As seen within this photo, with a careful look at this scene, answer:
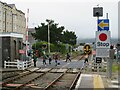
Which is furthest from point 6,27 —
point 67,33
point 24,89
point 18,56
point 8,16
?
point 24,89

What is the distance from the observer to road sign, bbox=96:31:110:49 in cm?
1945

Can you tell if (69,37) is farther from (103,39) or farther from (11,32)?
(103,39)

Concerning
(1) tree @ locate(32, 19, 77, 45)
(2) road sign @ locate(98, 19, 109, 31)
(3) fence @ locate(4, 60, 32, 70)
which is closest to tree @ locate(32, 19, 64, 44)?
(1) tree @ locate(32, 19, 77, 45)

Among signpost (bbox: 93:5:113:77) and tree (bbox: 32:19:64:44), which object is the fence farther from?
tree (bbox: 32:19:64:44)

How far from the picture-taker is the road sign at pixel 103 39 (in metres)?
19.5

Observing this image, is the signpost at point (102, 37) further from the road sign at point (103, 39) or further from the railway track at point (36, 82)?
the railway track at point (36, 82)

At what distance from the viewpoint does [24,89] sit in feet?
50.3

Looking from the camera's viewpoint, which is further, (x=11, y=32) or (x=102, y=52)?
(x=11, y=32)

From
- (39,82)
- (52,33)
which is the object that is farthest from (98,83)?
(52,33)

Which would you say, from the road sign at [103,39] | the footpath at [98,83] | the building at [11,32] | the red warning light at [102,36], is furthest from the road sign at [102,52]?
the building at [11,32]

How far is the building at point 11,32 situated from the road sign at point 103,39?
619 inches

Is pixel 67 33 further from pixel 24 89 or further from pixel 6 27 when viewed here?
pixel 24 89

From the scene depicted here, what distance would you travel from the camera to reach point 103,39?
1970cm

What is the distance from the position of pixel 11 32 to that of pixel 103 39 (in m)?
17.1
